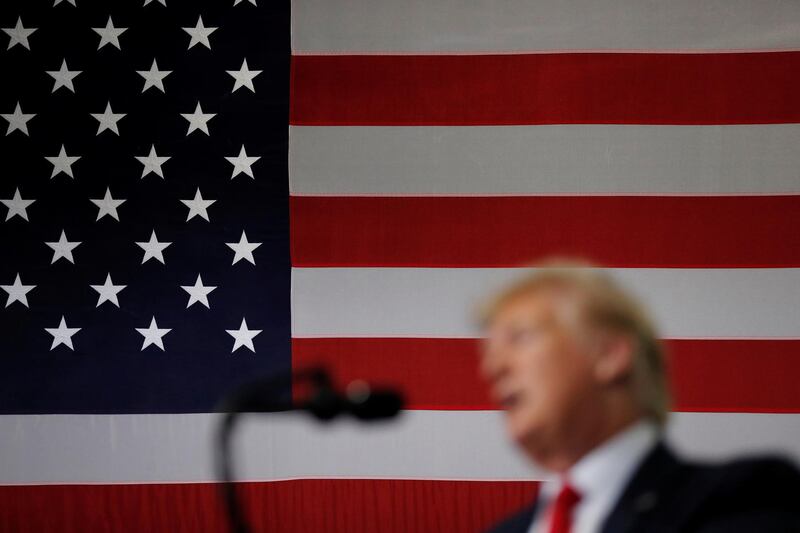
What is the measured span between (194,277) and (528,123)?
1048 mm

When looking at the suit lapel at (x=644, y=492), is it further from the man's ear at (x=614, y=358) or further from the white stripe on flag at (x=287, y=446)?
the white stripe on flag at (x=287, y=446)

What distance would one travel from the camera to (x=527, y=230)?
257 cm

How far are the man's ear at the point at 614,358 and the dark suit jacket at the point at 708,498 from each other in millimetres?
93

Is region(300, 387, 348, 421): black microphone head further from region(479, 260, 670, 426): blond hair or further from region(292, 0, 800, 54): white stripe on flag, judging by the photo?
region(292, 0, 800, 54): white stripe on flag

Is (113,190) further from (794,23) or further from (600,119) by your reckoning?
(794,23)

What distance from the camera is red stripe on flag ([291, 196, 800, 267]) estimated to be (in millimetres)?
2539

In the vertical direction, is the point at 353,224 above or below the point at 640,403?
above

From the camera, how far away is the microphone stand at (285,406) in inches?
34.6

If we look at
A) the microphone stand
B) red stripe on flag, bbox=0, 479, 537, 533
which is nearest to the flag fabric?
red stripe on flag, bbox=0, 479, 537, 533

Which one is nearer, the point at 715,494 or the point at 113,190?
the point at 715,494

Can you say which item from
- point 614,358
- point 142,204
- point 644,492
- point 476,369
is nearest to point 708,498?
point 644,492

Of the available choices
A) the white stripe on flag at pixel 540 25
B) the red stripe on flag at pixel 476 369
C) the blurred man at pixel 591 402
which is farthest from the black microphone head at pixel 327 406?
the white stripe on flag at pixel 540 25

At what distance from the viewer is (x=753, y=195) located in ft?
8.33

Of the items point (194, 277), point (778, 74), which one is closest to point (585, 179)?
point (778, 74)
